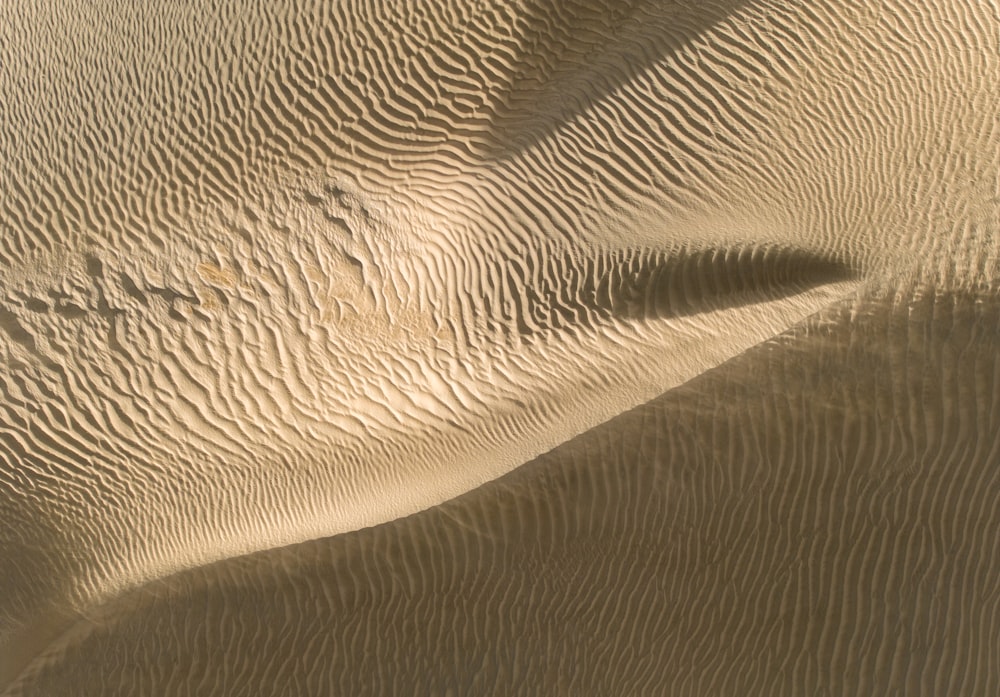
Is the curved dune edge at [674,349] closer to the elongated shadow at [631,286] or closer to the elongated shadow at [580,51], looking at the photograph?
the elongated shadow at [631,286]

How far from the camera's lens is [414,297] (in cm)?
232

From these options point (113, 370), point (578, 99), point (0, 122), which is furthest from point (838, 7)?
point (0, 122)

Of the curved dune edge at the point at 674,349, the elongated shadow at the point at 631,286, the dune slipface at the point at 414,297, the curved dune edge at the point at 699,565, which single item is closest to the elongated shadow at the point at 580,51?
the dune slipface at the point at 414,297

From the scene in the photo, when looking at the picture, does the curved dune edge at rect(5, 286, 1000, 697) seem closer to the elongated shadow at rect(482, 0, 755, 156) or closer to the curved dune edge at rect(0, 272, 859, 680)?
the curved dune edge at rect(0, 272, 859, 680)

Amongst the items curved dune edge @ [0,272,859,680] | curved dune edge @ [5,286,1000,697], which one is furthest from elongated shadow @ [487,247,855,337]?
curved dune edge @ [5,286,1000,697]

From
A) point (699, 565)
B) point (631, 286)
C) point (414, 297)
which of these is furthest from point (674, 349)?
point (414, 297)

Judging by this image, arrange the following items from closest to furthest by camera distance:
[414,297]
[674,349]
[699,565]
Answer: [699,565]
[674,349]
[414,297]

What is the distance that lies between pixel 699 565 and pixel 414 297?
3.18ft

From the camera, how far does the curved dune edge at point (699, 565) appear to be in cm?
182

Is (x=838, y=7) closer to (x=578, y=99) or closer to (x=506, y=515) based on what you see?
(x=578, y=99)

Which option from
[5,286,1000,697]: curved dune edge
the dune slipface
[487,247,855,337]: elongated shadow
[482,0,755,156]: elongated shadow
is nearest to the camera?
[5,286,1000,697]: curved dune edge

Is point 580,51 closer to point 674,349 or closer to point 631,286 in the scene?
point 631,286

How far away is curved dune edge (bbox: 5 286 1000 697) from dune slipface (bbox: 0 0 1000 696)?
10 millimetres

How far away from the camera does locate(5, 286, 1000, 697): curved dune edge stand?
182cm
